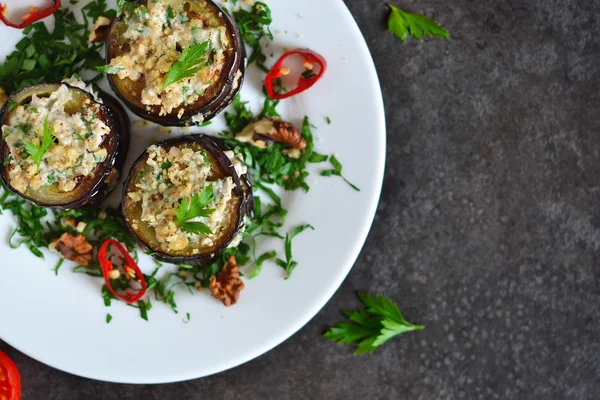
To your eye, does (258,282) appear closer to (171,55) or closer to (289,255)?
(289,255)

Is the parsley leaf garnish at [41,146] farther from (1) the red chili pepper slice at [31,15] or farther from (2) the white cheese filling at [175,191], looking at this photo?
(1) the red chili pepper slice at [31,15]

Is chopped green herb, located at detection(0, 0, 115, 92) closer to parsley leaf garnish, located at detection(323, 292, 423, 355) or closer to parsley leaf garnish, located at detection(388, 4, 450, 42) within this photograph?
parsley leaf garnish, located at detection(388, 4, 450, 42)

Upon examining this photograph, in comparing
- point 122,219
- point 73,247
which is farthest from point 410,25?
point 73,247

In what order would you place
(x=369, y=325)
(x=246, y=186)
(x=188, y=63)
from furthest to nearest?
(x=369, y=325), (x=246, y=186), (x=188, y=63)

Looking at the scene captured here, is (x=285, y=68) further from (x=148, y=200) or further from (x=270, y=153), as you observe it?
(x=148, y=200)

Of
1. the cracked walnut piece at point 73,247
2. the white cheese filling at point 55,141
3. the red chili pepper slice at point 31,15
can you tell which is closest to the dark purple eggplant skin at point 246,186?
the white cheese filling at point 55,141

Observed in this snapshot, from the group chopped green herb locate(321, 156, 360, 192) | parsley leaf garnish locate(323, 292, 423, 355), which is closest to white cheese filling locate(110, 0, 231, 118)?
chopped green herb locate(321, 156, 360, 192)
